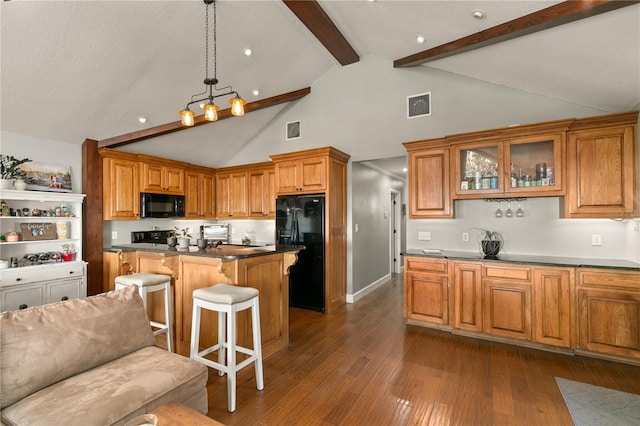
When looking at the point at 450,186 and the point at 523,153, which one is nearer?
the point at 523,153

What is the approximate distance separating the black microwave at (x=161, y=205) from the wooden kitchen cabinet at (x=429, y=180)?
4171 mm

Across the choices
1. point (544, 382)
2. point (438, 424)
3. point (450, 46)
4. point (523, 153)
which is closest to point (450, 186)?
point (523, 153)

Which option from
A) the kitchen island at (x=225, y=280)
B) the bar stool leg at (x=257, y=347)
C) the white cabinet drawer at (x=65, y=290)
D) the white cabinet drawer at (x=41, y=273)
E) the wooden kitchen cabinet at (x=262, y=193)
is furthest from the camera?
the wooden kitchen cabinet at (x=262, y=193)

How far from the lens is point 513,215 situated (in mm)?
3705

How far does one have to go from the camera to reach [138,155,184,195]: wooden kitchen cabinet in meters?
4.93

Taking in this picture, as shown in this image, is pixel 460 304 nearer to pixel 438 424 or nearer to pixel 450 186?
pixel 450 186

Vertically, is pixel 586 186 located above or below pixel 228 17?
below

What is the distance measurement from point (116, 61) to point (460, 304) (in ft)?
15.9

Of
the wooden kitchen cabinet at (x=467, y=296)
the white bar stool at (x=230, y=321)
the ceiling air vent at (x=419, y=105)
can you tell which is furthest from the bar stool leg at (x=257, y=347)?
the ceiling air vent at (x=419, y=105)

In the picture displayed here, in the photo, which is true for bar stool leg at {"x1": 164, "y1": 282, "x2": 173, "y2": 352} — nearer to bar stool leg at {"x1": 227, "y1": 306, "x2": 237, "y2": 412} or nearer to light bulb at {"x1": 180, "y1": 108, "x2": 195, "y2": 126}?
bar stool leg at {"x1": 227, "y1": 306, "x2": 237, "y2": 412}

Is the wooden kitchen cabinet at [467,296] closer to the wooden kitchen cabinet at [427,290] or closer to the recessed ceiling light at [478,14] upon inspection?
the wooden kitchen cabinet at [427,290]

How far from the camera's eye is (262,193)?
5.77 meters

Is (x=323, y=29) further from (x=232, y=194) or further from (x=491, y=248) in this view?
(x=232, y=194)

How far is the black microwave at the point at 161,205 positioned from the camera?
4.87m
